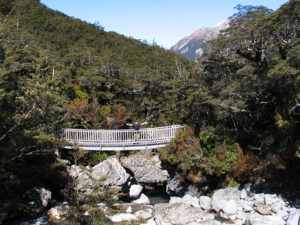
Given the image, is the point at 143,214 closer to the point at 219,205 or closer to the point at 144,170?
the point at 219,205

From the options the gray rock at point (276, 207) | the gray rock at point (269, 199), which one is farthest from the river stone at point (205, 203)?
the gray rock at point (276, 207)

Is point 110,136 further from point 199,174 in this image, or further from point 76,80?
point 76,80

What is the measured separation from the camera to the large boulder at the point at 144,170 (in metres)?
15.6

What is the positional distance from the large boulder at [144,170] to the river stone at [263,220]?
7.31m

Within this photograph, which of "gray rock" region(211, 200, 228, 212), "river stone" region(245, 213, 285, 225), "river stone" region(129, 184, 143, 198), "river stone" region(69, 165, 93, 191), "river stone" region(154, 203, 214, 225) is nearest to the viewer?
"river stone" region(245, 213, 285, 225)

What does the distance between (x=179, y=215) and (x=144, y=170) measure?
6286 millimetres

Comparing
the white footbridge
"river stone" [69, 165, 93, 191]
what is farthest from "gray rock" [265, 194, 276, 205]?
"river stone" [69, 165, 93, 191]

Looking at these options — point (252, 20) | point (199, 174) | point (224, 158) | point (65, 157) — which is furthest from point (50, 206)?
point (252, 20)

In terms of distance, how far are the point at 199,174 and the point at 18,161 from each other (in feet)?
28.9

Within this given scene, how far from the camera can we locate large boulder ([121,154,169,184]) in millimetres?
15625

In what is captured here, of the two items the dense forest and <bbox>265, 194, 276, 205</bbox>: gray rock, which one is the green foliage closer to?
the dense forest

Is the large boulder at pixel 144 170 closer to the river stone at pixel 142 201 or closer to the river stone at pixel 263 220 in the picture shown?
the river stone at pixel 142 201

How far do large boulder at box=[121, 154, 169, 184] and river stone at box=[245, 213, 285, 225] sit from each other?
731 centimetres

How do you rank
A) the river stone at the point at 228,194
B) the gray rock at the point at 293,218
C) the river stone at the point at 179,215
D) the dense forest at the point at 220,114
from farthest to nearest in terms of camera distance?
the river stone at the point at 228,194, the river stone at the point at 179,215, the dense forest at the point at 220,114, the gray rock at the point at 293,218
